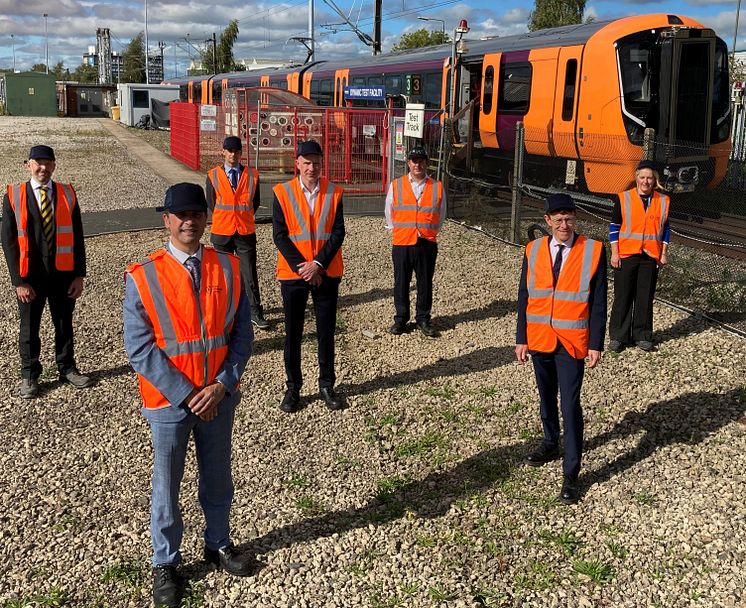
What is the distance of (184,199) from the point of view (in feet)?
11.0

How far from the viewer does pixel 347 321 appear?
27.3 ft

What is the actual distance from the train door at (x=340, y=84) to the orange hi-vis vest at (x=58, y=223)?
62.6ft

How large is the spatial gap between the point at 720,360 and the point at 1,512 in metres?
6.13

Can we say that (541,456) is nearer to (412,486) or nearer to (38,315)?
(412,486)

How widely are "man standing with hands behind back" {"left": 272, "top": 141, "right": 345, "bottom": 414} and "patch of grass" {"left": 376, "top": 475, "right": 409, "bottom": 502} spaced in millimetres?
1171

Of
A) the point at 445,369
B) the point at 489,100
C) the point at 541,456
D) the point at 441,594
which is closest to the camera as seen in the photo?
the point at 441,594

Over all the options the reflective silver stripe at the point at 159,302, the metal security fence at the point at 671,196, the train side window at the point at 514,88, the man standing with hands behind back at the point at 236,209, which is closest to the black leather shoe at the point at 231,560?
the reflective silver stripe at the point at 159,302

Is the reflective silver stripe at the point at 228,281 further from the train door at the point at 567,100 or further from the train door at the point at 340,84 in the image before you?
the train door at the point at 340,84

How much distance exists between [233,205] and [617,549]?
→ 5.11m

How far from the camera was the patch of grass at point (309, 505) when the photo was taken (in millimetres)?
4582

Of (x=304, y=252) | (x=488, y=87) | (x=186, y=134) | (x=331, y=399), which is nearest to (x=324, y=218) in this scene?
(x=304, y=252)

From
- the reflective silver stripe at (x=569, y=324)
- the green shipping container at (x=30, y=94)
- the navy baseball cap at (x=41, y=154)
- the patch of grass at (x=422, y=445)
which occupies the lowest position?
the patch of grass at (x=422, y=445)

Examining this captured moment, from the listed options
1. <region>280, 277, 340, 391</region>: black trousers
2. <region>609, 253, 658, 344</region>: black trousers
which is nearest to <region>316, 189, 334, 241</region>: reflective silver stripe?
<region>280, 277, 340, 391</region>: black trousers

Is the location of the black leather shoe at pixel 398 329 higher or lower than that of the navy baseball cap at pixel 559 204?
lower
